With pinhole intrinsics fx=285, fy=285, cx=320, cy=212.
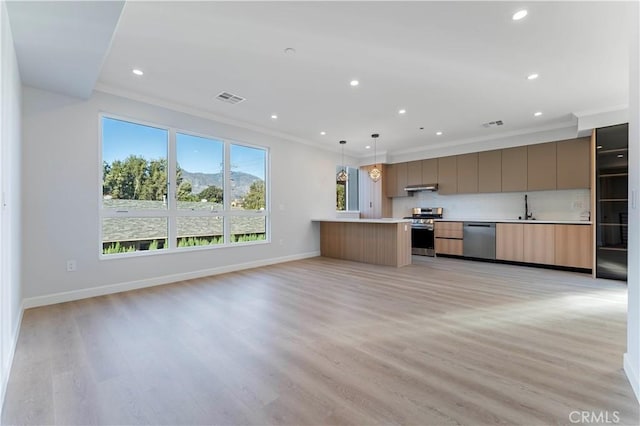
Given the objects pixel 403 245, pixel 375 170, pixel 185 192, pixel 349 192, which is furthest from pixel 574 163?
pixel 185 192

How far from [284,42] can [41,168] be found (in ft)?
10.5

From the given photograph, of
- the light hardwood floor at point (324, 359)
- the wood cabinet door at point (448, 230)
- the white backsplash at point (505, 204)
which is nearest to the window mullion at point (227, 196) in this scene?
the light hardwood floor at point (324, 359)

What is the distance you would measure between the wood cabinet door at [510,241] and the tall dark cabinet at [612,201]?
1.13 metres

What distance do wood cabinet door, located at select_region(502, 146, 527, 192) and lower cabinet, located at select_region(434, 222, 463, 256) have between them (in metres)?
1.27

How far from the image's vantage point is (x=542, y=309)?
3.13 metres

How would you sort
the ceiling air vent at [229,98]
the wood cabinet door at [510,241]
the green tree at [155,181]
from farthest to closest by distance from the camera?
1. the wood cabinet door at [510,241]
2. the green tree at [155,181]
3. the ceiling air vent at [229,98]

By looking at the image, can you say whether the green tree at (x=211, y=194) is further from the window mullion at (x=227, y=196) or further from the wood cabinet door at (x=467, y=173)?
the wood cabinet door at (x=467, y=173)

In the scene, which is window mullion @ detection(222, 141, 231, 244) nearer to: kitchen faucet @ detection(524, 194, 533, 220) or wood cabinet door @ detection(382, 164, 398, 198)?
wood cabinet door @ detection(382, 164, 398, 198)

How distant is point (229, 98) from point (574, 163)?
6.19m

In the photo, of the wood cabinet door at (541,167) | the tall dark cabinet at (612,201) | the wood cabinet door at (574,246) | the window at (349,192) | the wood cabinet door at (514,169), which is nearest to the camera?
the tall dark cabinet at (612,201)

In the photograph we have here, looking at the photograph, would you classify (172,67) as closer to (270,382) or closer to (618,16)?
(270,382)

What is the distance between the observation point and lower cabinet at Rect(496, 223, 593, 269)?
4949 millimetres

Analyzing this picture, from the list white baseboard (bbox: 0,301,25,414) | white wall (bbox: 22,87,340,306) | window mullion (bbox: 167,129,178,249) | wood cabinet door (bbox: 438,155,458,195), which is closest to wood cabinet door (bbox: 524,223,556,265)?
wood cabinet door (bbox: 438,155,458,195)

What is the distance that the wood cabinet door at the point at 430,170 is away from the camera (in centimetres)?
707
